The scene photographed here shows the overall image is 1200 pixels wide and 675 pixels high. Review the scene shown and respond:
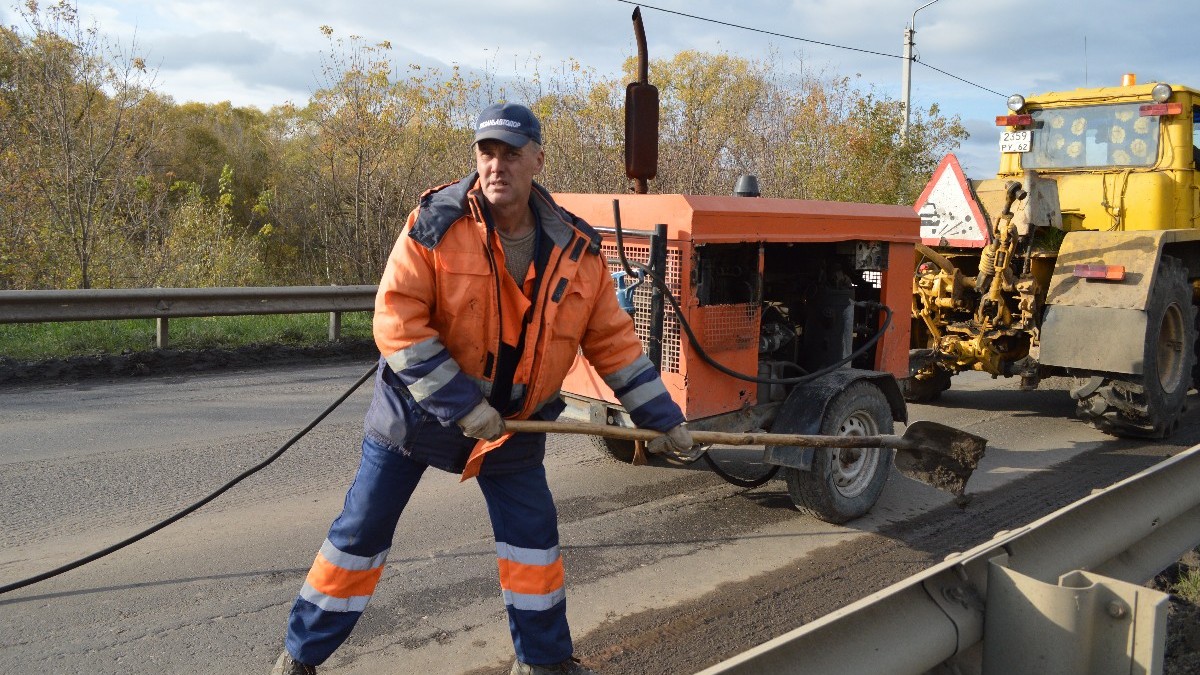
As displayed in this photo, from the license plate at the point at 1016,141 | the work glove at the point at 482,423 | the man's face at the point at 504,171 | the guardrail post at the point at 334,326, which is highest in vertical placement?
the license plate at the point at 1016,141

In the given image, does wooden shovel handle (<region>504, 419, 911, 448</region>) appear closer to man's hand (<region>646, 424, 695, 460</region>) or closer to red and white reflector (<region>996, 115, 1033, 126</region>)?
man's hand (<region>646, 424, 695, 460</region>)

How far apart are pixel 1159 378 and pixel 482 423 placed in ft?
21.0

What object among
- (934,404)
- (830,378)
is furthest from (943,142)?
(830,378)

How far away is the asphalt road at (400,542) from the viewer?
3648mm

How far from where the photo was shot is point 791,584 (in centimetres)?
444

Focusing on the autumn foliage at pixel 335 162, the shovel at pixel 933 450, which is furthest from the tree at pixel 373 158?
the shovel at pixel 933 450

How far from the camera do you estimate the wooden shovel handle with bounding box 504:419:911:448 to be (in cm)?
310

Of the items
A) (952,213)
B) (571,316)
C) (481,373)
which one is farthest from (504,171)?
(952,213)

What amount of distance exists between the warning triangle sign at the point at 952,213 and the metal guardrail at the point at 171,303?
18.8 feet

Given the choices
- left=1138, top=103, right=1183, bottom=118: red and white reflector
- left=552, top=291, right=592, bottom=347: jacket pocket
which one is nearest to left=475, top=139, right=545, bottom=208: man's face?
left=552, top=291, right=592, bottom=347: jacket pocket

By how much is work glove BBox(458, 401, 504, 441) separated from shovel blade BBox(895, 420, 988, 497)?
88.0 inches

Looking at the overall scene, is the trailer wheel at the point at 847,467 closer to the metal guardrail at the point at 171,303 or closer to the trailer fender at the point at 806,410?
the trailer fender at the point at 806,410

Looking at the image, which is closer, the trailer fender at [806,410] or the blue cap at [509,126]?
the blue cap at [509,126]

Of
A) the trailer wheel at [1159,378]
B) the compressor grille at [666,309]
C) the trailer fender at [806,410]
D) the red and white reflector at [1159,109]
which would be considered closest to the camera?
the compressor grille at [666,309]
